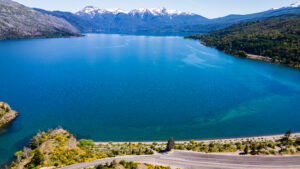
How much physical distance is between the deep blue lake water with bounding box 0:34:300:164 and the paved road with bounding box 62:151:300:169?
12.0 meters

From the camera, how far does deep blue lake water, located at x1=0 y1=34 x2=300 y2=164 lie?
51438 millimetres

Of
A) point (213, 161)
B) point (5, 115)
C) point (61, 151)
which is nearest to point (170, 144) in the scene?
point (213, 161)

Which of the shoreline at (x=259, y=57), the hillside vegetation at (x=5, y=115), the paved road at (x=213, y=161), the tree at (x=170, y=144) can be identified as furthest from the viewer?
the shoreline at (x=259, y=57)

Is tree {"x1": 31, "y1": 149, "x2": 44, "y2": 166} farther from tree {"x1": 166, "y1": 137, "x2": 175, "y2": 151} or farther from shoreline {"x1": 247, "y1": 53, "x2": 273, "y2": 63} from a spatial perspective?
shoreline {"x1": 247, "y1": 53, "x2": 273, "y2": 63}

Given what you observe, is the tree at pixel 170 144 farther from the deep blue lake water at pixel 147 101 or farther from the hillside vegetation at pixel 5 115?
the hillside vegetation at pixel 5 115

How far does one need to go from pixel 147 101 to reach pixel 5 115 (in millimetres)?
47133

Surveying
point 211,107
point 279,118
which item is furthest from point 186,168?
point 279,118

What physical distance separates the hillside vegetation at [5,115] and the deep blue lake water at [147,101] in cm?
196

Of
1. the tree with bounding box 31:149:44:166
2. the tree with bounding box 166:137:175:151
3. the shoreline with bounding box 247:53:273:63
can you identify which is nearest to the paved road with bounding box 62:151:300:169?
A: the tree with bounding box 166:137:175:151

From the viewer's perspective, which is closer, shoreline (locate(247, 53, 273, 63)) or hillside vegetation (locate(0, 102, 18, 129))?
hillside vegetation (locate(0, 102, 18, 129))

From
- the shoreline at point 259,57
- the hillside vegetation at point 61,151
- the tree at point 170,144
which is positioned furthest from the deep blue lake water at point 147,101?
the shoreline at point 259,57

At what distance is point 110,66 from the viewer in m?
119

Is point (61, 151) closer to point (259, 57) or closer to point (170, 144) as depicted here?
point (170, 144)

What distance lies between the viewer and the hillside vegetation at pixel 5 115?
51.6m
